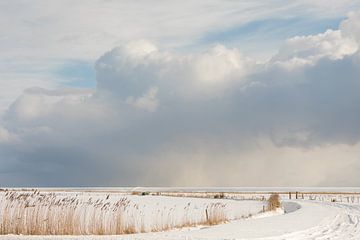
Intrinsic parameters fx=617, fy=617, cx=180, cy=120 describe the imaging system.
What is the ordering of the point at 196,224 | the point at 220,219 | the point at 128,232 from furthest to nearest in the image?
the point at 220,219, the point at 196,224, the point at 128,232

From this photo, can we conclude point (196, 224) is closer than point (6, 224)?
No

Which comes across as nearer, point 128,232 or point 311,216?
point 128,232

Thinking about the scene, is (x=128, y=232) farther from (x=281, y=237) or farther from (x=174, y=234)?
(x=281, y=237)

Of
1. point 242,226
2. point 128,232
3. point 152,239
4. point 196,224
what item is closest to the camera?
point 152,239

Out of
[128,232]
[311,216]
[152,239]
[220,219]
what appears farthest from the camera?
[311,216]

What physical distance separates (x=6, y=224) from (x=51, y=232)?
1.62 meters

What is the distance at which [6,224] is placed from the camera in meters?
22.0

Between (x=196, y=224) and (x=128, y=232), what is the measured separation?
4373 mm

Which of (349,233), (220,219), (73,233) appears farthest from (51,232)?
(349,233)

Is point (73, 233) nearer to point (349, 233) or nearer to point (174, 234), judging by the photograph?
point (174, 234)

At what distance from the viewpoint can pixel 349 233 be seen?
22281mm

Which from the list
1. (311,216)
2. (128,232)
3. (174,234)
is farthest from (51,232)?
(311,216)

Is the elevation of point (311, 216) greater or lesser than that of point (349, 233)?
greater

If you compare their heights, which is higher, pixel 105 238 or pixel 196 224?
pixel 196 224
